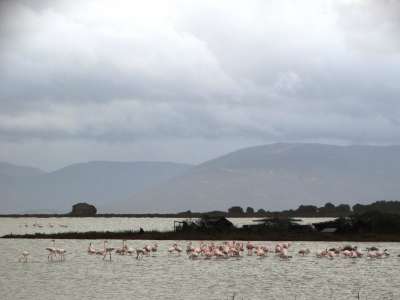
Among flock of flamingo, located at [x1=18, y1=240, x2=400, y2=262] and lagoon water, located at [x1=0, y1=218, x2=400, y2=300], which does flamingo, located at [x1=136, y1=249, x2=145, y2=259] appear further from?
lagoon water, located at [x1=0, y1=218, x2=400, y2=300]

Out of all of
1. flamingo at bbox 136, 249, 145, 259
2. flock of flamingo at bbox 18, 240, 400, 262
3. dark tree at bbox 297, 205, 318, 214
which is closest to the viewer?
flock of flamingo at bbox 18, 240, 400, 262

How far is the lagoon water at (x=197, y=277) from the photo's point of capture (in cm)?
4094

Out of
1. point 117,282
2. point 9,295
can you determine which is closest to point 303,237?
point 117,282

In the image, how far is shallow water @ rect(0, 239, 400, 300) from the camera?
40938 millimetres

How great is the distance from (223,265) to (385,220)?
27.0m

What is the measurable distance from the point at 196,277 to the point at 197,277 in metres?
0.05

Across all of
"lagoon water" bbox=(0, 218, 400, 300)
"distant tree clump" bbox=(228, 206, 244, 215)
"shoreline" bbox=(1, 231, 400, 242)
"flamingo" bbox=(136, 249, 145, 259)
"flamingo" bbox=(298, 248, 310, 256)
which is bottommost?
"lagoon water" bbox=(0, 218, 400, 300)

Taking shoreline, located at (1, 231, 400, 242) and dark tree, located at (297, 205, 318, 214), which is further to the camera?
dark tree, located at (297, 205, 318, 214)

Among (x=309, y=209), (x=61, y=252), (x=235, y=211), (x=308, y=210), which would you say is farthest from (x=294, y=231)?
(x=235, y=211)

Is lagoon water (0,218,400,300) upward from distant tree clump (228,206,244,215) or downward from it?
downward

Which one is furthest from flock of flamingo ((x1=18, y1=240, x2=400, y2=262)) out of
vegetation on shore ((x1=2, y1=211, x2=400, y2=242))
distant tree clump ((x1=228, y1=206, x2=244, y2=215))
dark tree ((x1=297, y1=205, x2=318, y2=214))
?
distant tree clump ((x1=228, y1=206, x2=244, y2=215))

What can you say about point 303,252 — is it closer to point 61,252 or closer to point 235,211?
point 61,252

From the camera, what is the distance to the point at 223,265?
180 feet

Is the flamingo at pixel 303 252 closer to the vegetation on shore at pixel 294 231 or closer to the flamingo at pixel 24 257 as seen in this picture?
the vegetation on shore at pixel 294 231
